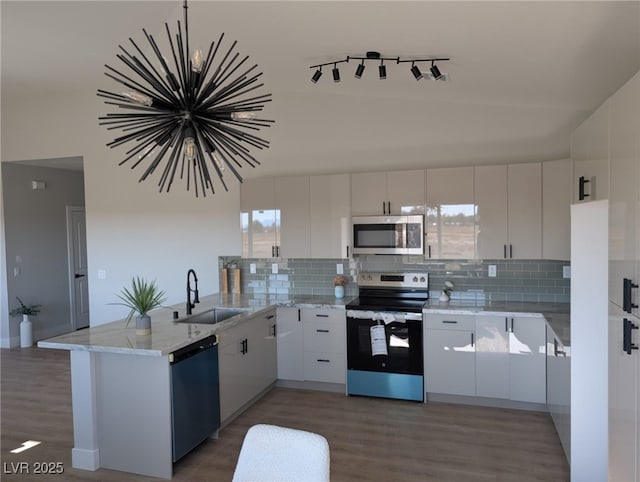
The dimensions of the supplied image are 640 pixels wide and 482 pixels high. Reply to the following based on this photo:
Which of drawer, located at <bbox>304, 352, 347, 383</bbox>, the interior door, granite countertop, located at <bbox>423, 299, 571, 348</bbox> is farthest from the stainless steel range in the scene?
the interior door

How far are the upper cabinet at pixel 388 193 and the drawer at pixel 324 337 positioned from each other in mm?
1183

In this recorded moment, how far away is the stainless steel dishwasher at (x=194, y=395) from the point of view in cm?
322

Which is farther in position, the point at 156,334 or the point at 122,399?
the point at 156,334

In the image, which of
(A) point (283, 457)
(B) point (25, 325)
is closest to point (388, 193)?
(A) point (283, 457)

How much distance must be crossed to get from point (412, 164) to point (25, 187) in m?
5.62

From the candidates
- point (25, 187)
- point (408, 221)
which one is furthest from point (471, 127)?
point (25, 187)

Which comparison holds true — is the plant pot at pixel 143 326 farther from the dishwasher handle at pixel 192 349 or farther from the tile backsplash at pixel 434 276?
the tile backsplash at pixel 434 276

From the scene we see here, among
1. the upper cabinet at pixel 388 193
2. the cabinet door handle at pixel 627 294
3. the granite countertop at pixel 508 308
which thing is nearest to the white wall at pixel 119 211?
the upper cabinet at pixel 388 193

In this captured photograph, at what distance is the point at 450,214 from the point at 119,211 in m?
4.24

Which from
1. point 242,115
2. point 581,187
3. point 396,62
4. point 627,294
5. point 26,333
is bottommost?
point 26,333

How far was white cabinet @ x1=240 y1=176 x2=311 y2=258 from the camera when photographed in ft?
16.6

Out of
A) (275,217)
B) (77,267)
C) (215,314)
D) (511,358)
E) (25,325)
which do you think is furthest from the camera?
(77,267)

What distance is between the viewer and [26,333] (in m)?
6.66

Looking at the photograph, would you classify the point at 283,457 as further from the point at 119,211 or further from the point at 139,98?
the point at 119,211
